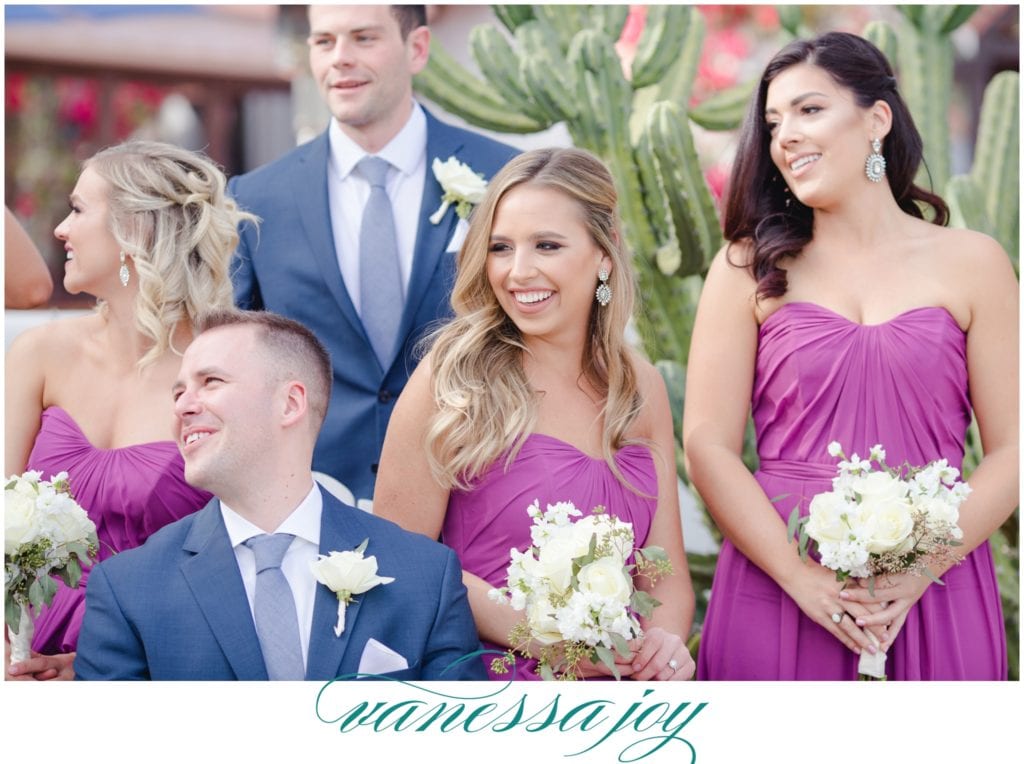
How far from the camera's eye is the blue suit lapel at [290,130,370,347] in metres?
4.61

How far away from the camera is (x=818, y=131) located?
157 inches

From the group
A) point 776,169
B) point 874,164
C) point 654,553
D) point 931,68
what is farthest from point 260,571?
point 931,68

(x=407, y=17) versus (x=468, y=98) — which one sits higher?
(x=407, y=17)

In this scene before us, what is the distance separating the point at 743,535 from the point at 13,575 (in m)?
2.01

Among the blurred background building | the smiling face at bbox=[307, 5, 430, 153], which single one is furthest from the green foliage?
the blurred background building

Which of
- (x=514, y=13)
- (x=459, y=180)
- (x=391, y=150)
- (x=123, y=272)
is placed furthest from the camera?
(x=514, y=13)

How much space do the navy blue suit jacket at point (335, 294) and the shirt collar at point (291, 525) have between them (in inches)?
38.8

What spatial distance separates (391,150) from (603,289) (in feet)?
3.88

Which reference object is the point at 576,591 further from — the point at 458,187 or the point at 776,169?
the point at 458,187

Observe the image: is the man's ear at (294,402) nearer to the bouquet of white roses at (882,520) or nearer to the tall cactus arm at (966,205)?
the bouquet of white roses at (882,520)

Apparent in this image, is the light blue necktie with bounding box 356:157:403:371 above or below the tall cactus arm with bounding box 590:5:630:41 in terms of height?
below

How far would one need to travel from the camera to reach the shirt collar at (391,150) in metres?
4.85

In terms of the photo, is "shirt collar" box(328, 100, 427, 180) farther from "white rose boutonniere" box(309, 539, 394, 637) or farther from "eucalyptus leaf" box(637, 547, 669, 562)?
"eucalyptus leaf" box(637, 547, 669, 562)
